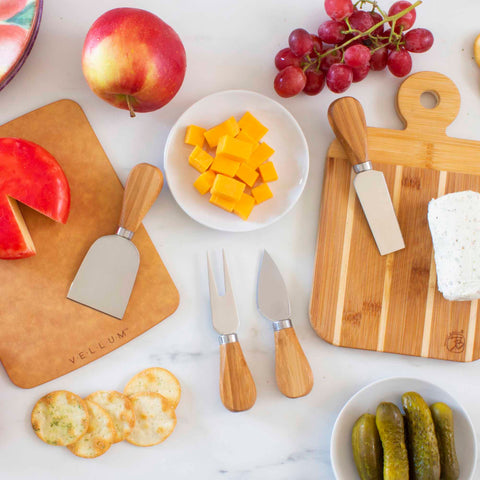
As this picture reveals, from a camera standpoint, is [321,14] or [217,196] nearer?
[217,196]

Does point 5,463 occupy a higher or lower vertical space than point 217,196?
lower

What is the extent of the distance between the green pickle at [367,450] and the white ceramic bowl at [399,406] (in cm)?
4

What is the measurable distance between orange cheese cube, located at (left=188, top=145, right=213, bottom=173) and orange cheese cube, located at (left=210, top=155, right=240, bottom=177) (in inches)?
0.7

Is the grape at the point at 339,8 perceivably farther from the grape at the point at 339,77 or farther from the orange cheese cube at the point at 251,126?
the orange cheese cube at the point at 251,126

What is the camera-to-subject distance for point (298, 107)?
133cm

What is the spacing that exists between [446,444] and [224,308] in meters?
0.59

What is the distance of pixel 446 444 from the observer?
1.19 m

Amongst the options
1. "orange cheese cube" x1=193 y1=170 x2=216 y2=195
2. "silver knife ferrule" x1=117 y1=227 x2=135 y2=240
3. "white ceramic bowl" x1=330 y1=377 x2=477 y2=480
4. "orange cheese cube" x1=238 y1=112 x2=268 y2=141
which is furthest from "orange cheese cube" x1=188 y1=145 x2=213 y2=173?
"white ceramic bowl" x1=330 y1=377 x2=477 y2=480

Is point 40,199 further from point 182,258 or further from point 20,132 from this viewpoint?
point 182,258

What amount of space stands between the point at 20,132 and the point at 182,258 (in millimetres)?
481

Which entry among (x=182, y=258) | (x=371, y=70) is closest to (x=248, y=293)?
(x=182, y=258)

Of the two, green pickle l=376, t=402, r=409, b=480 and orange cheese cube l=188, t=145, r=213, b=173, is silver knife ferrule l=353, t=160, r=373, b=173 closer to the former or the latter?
orange cheese cube l=188, t=145, r=213, b=173

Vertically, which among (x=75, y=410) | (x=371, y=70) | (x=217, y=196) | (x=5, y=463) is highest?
(x=371, y=70)

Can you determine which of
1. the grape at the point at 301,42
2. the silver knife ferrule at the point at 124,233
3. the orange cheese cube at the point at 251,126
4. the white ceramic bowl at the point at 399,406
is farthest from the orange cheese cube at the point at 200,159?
the white ceramic bowl at the point at 399,406
